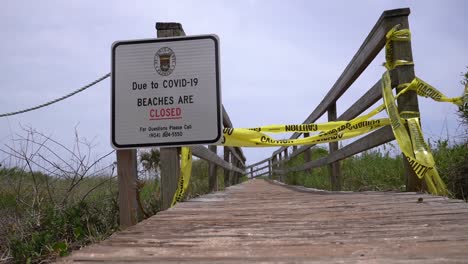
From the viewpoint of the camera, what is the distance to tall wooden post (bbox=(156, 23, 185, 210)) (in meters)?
2.97

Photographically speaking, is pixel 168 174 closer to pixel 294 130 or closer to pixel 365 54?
pixel 294 130

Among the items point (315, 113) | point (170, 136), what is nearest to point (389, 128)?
Answer: point (170, 136)

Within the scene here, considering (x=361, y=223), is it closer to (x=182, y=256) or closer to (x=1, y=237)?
(x=182, y=256)

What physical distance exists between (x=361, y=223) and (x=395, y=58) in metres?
1.69

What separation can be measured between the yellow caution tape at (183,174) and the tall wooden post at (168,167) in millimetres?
53

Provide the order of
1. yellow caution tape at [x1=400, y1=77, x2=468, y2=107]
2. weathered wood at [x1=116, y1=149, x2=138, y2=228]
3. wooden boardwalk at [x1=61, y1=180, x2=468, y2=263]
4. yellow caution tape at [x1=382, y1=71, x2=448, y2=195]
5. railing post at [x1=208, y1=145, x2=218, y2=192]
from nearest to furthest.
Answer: wooden boardwalk at [x1=61, y1=180, x2=468, y2=263] < weathered wood at [x1=116, y1=149, x2=138, y2=228] < yellow caution tape at [x1=382, y1=71, x2=448, y2=195] < yellow caution tape at [x1=400, y1=77, x2=468, y2=107] < railing post at [x1=208, y1=145, x2=218, y2=192]

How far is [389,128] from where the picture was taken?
10.6ft

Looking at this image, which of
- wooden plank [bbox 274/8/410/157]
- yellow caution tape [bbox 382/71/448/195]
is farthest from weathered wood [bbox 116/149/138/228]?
wooden plank [bbox 274/8/410/157]

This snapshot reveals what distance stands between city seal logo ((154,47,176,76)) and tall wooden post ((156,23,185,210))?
1.59 ft

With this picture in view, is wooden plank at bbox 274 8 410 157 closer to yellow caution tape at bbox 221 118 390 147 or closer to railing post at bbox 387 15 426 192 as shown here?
railing post at bbox 387 15 426 192

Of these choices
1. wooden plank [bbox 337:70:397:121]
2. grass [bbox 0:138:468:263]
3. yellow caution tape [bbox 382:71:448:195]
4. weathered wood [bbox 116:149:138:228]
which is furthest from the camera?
wooden plank [bbox 337:70:397:121]

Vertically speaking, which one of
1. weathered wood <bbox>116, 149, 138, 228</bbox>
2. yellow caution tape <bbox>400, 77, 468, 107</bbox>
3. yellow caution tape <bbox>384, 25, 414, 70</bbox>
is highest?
yellow caution tape <bbox>384, 25, 414, 70</bbox>

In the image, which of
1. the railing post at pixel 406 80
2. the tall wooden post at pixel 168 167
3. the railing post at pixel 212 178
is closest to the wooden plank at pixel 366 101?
the railing post at pixel 406 80

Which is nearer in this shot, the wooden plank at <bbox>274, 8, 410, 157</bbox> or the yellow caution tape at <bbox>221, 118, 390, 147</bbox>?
the wooden plank at <bbox>274, 8, 410, 157</bbox>
